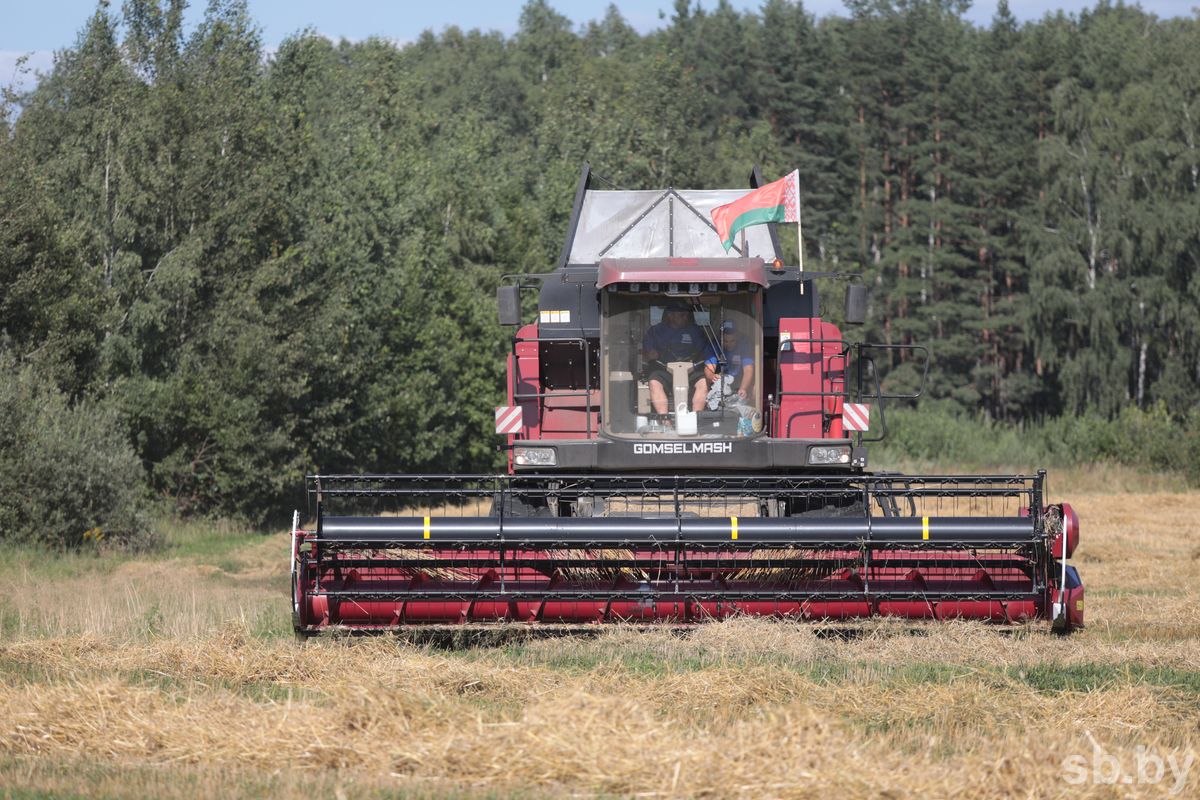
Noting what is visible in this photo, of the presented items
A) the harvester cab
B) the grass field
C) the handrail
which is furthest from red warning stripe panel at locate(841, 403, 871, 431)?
the grass field

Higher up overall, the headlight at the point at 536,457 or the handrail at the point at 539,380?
the handrail at the point at 539,380

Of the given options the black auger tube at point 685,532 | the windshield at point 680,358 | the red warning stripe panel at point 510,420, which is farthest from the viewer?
the red warning stripe panel at point 510,420

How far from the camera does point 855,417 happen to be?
1265 centimetres

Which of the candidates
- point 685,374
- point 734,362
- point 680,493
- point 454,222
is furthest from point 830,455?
point 454,222

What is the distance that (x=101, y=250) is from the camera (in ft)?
88.9

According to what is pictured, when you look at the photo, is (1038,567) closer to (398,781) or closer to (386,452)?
(398,781)

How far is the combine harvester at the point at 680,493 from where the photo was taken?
9.95m

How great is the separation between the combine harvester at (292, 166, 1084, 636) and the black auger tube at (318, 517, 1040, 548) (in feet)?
0.05

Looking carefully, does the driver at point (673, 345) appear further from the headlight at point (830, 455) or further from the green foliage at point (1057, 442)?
the green foliage at point (1057, 442)

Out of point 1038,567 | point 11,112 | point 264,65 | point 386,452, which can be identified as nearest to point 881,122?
point 264,65

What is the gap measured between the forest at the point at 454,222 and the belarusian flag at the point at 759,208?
31.6ft

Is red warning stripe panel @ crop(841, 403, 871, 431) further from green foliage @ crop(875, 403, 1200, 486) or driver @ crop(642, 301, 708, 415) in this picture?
green foliage @ crop(875, 403, 1200, 486)

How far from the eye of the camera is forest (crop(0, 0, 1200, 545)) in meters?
26.0

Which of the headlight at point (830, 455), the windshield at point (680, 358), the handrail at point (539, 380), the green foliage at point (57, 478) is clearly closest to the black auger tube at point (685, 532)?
the headlight at point (830, 455)
